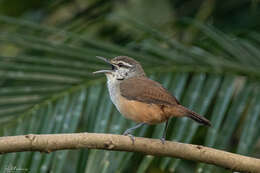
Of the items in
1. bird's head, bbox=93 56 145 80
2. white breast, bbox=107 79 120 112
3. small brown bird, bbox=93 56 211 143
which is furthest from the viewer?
bird's head, bbox=93 56 145 80

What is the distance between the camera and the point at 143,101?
152 inches

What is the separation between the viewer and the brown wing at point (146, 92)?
147 inches

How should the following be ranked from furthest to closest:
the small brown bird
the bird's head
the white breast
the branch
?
the bird's head → the white breast → the small brown bird → the branch

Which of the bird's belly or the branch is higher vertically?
the bird's belly

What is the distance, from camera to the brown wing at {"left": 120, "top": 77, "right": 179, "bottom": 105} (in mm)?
3729

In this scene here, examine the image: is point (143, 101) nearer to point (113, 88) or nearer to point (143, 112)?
point (143, 112)

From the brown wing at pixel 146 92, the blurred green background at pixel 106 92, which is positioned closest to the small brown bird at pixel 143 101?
the brown wing at pixel 146 92

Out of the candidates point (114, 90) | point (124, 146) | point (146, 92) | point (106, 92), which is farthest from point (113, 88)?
point (124, 146)

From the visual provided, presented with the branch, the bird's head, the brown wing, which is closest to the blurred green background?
the bird's head

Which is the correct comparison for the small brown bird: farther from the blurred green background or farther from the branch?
the branch

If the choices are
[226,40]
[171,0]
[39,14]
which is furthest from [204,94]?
[39,14]

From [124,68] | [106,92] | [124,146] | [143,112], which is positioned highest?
[124,68]

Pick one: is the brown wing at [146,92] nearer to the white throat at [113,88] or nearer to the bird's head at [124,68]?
the white throat at [113,88]

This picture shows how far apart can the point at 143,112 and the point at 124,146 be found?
890 mm
